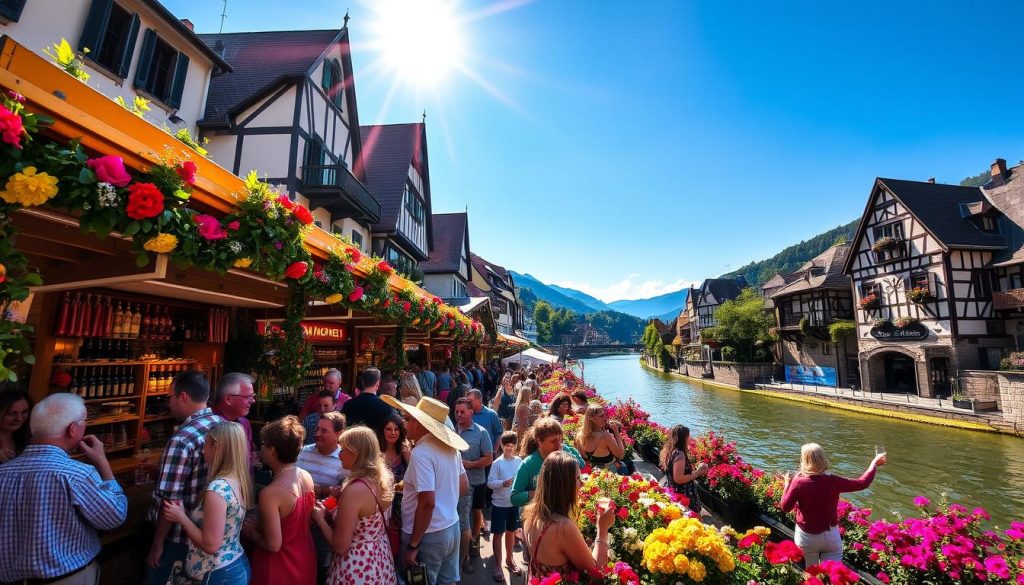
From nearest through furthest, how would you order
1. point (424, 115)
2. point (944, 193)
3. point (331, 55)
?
1. point (331, 55)
2. point (424, 115)
3. point (944, 193)

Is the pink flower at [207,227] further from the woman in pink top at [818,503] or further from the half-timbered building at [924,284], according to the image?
the half-timbered building at [924,284]

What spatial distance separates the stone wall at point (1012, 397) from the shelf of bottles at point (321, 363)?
78.9ft

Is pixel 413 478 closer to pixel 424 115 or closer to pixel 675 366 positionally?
pixel 424 115

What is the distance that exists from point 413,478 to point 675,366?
2354 inches

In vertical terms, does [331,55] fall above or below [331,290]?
above

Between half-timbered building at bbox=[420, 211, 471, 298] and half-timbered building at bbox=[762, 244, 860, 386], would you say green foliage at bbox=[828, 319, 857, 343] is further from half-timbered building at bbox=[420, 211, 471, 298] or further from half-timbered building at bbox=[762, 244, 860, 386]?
half-timbered building at bbox=[420, 211, 471, 298]

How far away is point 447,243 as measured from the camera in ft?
101

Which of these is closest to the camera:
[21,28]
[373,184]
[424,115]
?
[21,28]

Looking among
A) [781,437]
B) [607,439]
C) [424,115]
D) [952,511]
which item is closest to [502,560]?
[607,439]

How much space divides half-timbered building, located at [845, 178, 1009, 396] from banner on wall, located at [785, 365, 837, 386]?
199cm

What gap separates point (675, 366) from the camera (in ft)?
190

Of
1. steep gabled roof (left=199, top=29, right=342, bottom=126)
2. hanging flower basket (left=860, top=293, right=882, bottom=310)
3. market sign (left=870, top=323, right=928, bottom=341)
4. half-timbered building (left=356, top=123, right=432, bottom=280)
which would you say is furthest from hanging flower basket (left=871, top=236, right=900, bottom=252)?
steep gabled roof (left=199, top=29, right=342, bottom=126)

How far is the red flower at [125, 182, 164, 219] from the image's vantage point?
7.49 ft

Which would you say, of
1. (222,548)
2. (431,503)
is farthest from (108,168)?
(431,503)
